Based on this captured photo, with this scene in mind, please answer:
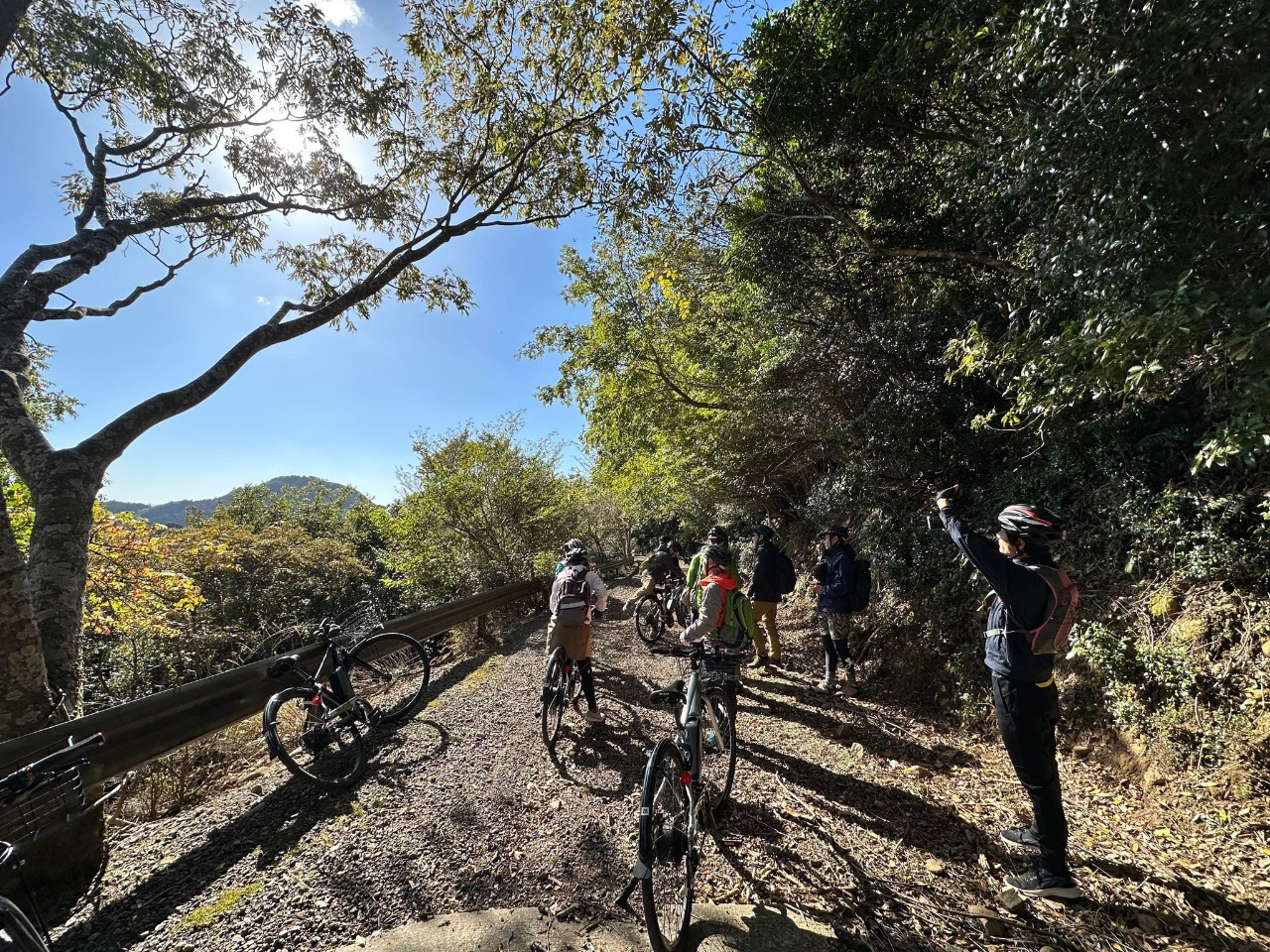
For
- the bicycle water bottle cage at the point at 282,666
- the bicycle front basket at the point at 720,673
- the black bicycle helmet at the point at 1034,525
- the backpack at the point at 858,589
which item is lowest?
the bicycle front basket at the point at 720,673

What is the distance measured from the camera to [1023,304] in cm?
375

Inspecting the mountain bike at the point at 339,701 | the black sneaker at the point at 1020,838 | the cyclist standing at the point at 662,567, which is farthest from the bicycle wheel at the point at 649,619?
the black sneaker at the point at 1020,838

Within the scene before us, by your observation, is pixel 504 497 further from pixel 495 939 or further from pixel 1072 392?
pixel 1072 392

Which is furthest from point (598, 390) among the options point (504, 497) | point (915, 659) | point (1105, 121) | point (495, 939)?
point (495, 939)

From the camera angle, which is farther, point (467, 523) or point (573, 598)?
point (467, 523)

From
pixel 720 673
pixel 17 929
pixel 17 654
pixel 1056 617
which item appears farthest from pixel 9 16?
pixel 1056 617

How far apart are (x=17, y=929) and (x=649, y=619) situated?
23.7 feet

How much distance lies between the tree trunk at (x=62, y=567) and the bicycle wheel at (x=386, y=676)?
1743 millimetres

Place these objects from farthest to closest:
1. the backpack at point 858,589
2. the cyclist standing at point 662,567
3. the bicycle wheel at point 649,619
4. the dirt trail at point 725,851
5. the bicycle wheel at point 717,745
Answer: the bicycle wheel at point 649,619, the cyclist standing at point 662,567, the backpack at point 858,589, the bicycle wheel at point 717,745, the dirt trail at point 725,851

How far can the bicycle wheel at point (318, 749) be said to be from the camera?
128 inches

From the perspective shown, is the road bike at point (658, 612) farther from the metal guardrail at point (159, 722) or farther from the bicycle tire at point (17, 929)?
the bicycle tire at point (17, 929)

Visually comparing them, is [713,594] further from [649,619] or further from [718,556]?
[649,619]

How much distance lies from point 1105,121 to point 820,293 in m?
4.80

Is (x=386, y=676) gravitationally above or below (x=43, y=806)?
below
